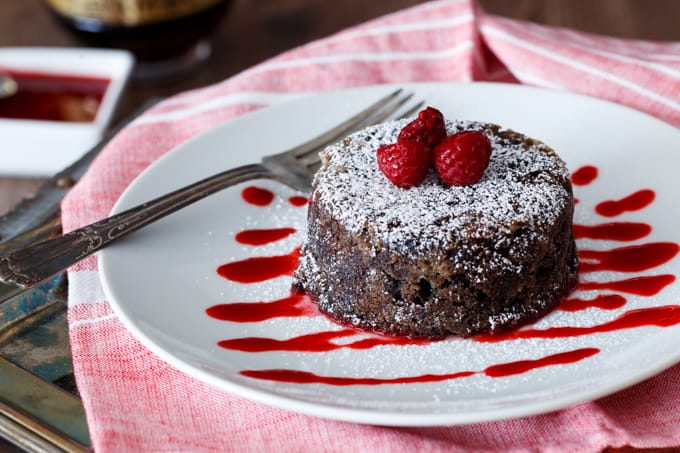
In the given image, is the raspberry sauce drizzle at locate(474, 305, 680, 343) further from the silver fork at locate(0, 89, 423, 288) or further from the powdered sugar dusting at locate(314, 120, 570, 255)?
the silver fork at locate(0, 89, 423, 288)

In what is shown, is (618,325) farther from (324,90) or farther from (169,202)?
(324,90)

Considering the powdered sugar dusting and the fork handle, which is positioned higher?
the powdered sugar dusting

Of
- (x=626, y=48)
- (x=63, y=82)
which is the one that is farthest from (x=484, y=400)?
(x=63, y=82)

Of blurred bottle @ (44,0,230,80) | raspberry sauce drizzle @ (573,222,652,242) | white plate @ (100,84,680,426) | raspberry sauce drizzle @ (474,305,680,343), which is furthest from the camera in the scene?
blurred bottle @ (44,0,230,80)

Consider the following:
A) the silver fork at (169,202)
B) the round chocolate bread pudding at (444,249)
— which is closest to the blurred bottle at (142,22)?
the silver fork at (169,202)

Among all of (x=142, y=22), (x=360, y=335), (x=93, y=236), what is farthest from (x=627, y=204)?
(x=142, y=22)

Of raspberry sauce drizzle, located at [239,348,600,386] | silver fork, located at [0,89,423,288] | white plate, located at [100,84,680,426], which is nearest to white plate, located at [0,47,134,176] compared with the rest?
white plate, located at [100,84,680,426]

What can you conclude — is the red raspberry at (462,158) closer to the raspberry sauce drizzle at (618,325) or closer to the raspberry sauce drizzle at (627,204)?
the raspberry sauce drizzle at (618,325)
